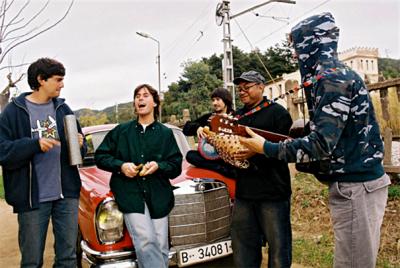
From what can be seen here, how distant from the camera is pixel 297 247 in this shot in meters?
4.46

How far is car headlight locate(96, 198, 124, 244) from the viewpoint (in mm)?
3092

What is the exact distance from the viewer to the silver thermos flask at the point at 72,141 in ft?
9.10

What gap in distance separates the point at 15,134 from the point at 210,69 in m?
37.3

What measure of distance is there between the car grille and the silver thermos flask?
1065 millimetres

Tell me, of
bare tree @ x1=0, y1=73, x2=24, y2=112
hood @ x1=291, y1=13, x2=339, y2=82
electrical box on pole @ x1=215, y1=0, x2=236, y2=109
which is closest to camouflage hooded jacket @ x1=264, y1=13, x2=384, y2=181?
hood @ x1=291, y1=13, x2=339, y2=82

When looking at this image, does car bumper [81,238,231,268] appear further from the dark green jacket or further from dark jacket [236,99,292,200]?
dark jacket [236,99,292,200]

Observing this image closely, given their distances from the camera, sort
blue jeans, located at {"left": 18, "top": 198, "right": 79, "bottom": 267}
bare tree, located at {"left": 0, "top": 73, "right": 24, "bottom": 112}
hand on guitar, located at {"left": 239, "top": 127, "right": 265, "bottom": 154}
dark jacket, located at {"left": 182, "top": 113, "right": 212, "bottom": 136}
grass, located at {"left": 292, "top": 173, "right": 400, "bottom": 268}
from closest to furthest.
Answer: hand on guitar, located at {"left": 239, "top": 127, "right": 265, "bottom": 154}
blue jeans, located at {"left": 18, "top": 198, "right": 79, "bottom": 267}
dark jacket, located at {"left": 182, "top": 113, "right": 212, "bottom": 136}
grass, located at {"left": 292, "top": 173, "right": 400, "bottom": 268}
bare tree, located at {"left": 0, "top": 73, "right": 24, "bottom": 112}

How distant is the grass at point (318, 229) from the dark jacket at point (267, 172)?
1.60 metres

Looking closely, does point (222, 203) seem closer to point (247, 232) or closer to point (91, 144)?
point (247, 232)

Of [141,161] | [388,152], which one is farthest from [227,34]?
[141,161]

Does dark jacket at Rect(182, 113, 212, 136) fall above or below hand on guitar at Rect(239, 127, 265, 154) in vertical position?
above

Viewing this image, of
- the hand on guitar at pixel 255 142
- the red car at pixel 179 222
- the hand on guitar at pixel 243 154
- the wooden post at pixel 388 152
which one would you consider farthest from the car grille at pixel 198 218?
the wooden post at pixel 388 152

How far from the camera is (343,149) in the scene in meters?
2.00

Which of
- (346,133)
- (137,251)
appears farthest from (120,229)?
(346,133)
